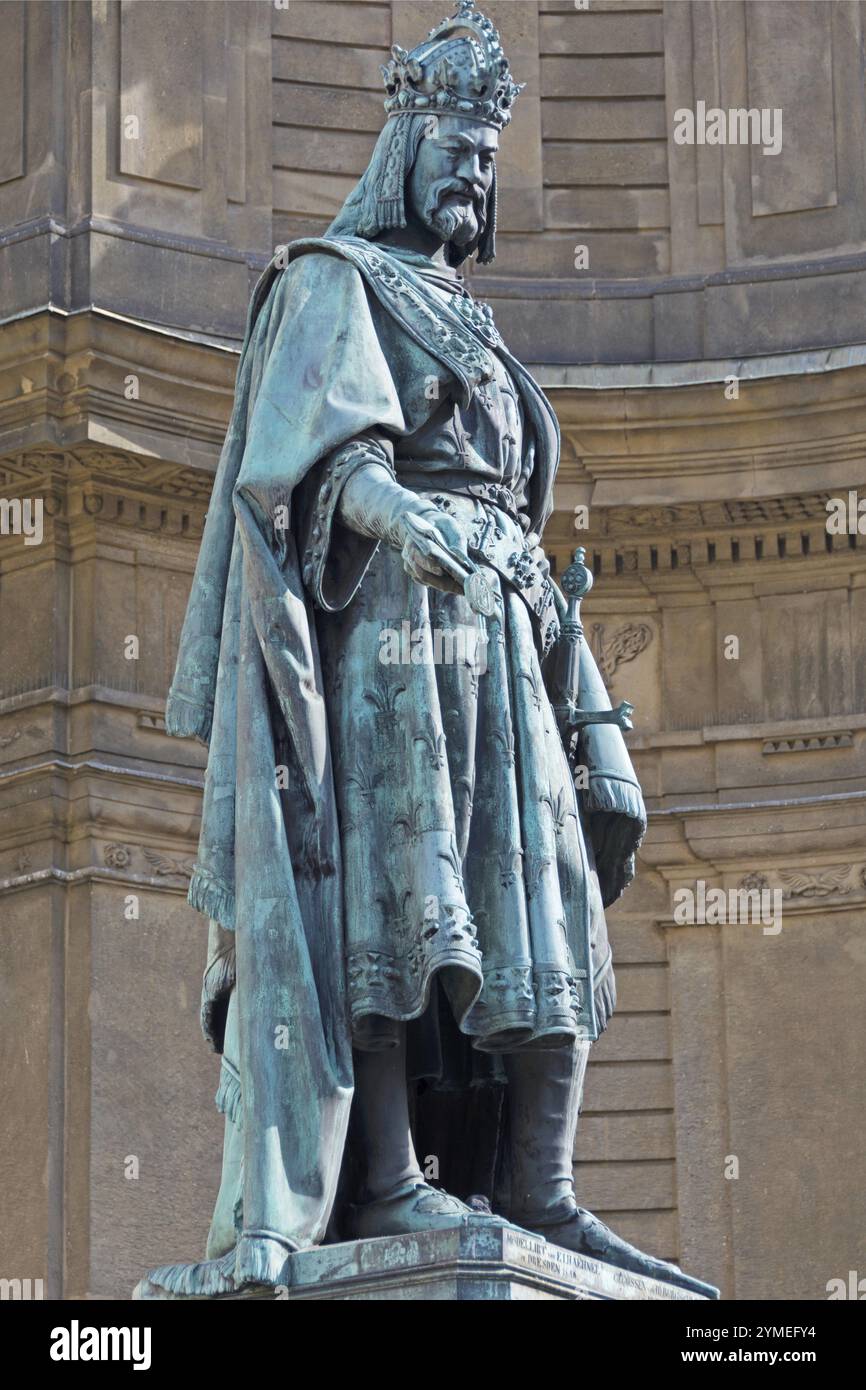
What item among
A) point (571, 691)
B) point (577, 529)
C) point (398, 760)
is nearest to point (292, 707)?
point (398, 760)

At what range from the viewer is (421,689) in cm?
572

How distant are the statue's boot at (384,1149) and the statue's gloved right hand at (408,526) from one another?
2.36 feet

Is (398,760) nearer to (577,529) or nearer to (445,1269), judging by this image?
(445,1269)

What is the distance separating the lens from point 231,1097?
5.68 meters

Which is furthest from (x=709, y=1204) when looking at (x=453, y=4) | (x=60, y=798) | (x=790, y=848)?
(x=453, y=4)

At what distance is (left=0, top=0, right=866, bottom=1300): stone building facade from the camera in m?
13.4

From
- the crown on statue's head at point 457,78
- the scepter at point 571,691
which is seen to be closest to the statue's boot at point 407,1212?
the scepter at point 571,691

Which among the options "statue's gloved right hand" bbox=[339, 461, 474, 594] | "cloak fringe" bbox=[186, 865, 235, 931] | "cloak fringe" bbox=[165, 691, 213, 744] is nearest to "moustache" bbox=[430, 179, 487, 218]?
"statue's gloved right hand" bbox=[339, 461, 474, 594]

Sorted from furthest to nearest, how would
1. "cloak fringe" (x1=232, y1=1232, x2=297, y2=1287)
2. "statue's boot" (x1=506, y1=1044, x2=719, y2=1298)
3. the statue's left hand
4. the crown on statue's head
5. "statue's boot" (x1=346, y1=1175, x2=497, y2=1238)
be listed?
1. the crown on statue's head
2. the statue's left hand
3. "statue's boot" (x1=506, y1=1044, x2=719, y2=1298)
4. "statue's boot" (x1=346, y1=1175, x2=497, y2=1238)
5. "cloak fringe" (x1=232, y1=1232, x2=297, y2=1287)

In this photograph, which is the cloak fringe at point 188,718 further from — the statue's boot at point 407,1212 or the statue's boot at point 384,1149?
the statue's boot at point 407,1212

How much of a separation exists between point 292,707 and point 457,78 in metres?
1.17

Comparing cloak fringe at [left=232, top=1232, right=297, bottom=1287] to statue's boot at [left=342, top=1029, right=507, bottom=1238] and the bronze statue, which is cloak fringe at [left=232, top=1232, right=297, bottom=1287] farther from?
statue's boot at [left=342, top=1029, right=507, bottom=1238]
